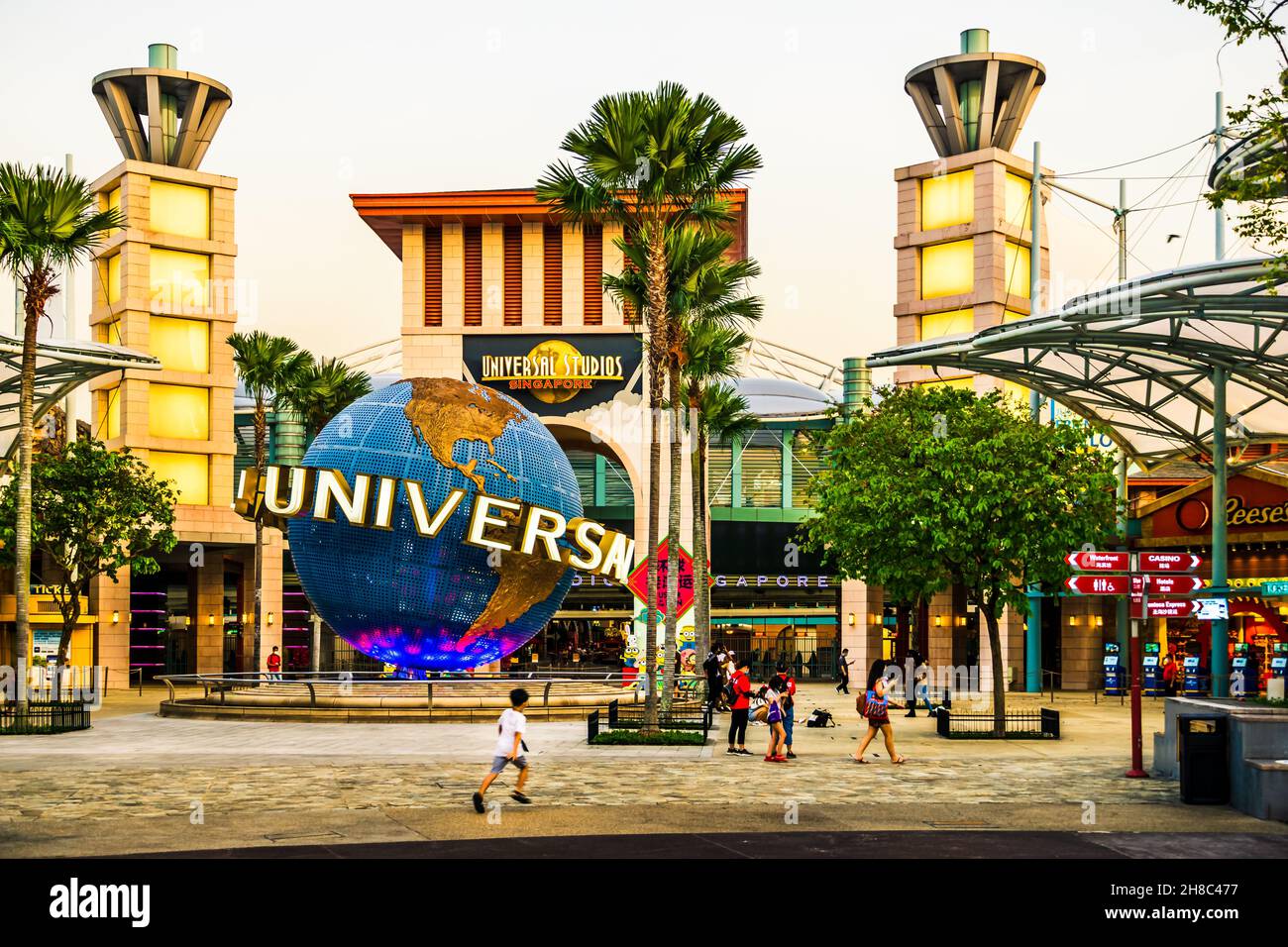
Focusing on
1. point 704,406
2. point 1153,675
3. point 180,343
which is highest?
point 180,343

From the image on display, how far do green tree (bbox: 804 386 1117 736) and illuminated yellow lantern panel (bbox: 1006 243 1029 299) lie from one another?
22.4 metres

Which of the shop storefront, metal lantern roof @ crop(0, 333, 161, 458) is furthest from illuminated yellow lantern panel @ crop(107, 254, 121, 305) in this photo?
the shop storefront

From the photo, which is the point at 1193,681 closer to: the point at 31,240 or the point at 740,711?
the point at 740,711

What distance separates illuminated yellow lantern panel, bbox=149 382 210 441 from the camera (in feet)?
192

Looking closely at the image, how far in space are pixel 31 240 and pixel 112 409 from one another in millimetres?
31724

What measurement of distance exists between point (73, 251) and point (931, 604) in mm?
38596

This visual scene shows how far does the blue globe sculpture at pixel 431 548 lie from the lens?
3269 cm

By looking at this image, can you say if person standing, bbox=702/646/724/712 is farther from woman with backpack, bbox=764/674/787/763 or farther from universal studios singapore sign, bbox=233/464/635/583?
woman with backpack, bbox=764/674/787/763

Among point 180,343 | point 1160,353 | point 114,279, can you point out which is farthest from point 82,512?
point 1160,353

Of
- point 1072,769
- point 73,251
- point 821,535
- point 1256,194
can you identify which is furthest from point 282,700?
point 1256,194

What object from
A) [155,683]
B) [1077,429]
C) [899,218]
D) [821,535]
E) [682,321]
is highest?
[899,218]

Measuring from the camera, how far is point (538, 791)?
1980 cm
